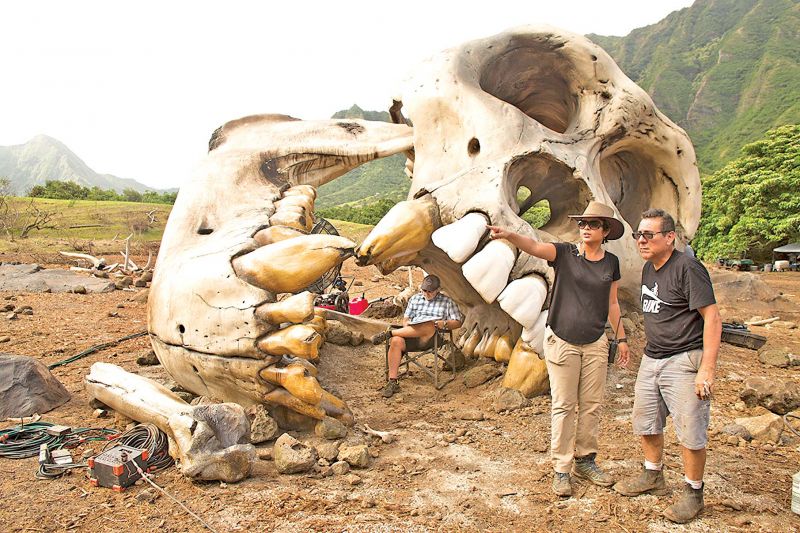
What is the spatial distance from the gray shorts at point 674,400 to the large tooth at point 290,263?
2321 millimetres

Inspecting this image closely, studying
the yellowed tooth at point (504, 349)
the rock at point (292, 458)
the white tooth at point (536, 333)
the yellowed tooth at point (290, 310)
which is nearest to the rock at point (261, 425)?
the rock at point (292, 458)

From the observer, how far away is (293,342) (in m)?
3.90

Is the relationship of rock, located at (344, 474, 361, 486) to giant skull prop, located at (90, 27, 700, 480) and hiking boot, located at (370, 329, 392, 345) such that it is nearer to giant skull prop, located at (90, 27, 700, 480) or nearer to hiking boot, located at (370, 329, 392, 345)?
giant skull prop, located at (90, 27, 700, 480)

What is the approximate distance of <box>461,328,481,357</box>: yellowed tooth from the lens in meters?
5.81

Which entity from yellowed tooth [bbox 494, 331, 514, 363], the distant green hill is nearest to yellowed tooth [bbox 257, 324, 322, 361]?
yellowed tooth [bbox 494, 331, 514, 363]

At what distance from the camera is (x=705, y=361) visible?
2680mm

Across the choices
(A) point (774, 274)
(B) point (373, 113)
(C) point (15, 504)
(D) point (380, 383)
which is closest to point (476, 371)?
(D) point (380, 383)

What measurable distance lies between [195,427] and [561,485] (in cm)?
226

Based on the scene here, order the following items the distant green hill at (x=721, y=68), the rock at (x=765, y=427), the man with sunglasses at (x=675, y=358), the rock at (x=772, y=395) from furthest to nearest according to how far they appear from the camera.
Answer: the distant green hill at (x=721, y=68) < the rock at (x=772, y=395) < the rock at (x=765, y=427) < the man with sunglasses at (x=675, y=358)

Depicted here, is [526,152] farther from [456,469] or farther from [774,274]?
[774,274]

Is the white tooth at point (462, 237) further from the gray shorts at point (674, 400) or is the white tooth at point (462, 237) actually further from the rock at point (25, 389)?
the rock at point (25, 389)

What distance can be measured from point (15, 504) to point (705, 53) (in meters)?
78.0

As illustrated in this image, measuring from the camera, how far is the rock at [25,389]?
4461mm

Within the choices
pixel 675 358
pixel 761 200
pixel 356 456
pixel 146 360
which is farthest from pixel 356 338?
pixel 761 200
